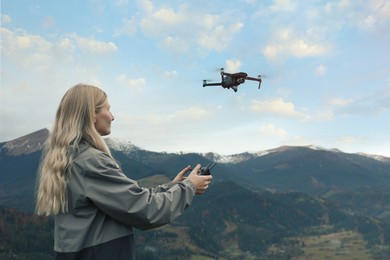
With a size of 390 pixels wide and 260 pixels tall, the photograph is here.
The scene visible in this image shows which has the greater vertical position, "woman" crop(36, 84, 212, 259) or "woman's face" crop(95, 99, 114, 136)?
"woman's face" crop(95, 99, 114, 136)

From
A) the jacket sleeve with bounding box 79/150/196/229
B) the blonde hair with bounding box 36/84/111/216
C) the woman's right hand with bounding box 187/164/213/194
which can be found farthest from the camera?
the woman's right hand with bounding box 187/164/213/194

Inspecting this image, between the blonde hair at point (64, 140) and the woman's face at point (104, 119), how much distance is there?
0.05 meters

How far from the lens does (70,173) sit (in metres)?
4.68

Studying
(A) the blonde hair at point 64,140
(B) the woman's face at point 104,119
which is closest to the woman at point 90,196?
(A) the blonde hair at point 64,140

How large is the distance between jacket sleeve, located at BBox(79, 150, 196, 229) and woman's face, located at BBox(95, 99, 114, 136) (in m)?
0.49

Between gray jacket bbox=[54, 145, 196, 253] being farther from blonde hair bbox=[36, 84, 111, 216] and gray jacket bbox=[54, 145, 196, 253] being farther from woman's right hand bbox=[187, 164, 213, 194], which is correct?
woman's right hand bbox=[187, 164, 213, 194]

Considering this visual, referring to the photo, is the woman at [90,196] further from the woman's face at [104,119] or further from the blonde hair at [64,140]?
the woman's face at [104,119]

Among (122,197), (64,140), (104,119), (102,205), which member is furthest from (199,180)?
(64,140)

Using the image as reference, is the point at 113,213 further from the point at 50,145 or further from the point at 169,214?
the point at 50,145

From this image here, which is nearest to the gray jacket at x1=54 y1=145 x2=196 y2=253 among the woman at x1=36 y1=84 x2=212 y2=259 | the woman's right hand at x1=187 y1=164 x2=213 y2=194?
the woman at x1=36 y1=84 x2=212 y2=259

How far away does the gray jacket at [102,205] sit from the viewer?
4.48 meters

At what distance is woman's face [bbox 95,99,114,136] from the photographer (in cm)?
504

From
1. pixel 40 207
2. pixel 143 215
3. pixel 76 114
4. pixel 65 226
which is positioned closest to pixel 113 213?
pixel 143 215

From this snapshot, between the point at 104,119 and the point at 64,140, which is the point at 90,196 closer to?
the point at 64,140
